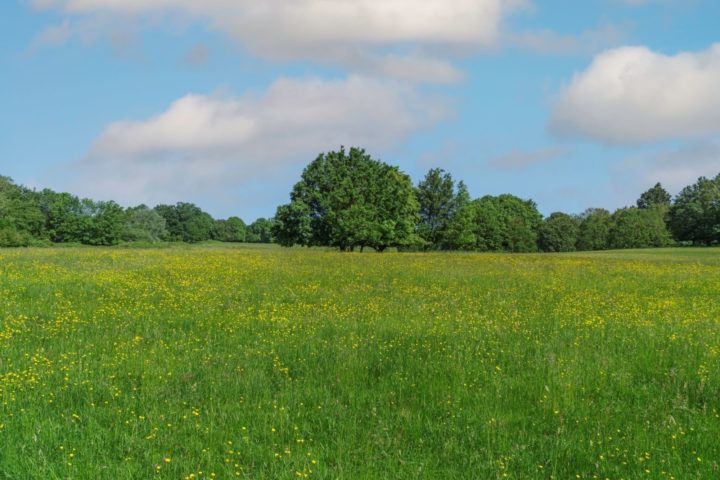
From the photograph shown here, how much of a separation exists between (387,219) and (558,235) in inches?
2641

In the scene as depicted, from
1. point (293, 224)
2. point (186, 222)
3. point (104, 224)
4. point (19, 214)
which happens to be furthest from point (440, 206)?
point (186, 222)

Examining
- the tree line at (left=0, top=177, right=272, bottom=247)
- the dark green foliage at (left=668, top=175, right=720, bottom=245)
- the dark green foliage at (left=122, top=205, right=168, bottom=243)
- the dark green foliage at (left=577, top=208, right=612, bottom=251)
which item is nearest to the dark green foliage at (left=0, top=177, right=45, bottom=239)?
the tree line at (left=0, top=177, right=272, bottom=247)

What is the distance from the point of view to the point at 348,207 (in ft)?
211

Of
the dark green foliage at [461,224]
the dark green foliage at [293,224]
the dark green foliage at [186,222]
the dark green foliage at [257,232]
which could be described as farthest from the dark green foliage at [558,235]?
the dark green foliage at [186,222]

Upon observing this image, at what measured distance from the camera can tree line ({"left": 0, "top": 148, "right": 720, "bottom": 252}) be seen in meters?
65.0

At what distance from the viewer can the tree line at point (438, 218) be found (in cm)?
6444

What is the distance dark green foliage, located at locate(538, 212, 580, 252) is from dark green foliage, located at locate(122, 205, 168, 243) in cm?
9157

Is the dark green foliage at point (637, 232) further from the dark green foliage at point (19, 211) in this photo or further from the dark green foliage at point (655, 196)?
the dark green foliage at point (19, 211)

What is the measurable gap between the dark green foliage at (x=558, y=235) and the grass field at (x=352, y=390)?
351 ft

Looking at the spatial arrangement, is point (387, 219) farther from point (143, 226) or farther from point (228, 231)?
point (228, 231)

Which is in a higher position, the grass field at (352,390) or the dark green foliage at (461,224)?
the dark green foliage at (461,224)

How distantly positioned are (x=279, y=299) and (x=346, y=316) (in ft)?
11.5

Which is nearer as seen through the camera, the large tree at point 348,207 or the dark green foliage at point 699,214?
the large tree at point 348,207

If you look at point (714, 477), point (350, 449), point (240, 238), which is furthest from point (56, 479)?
point (240, 238)
